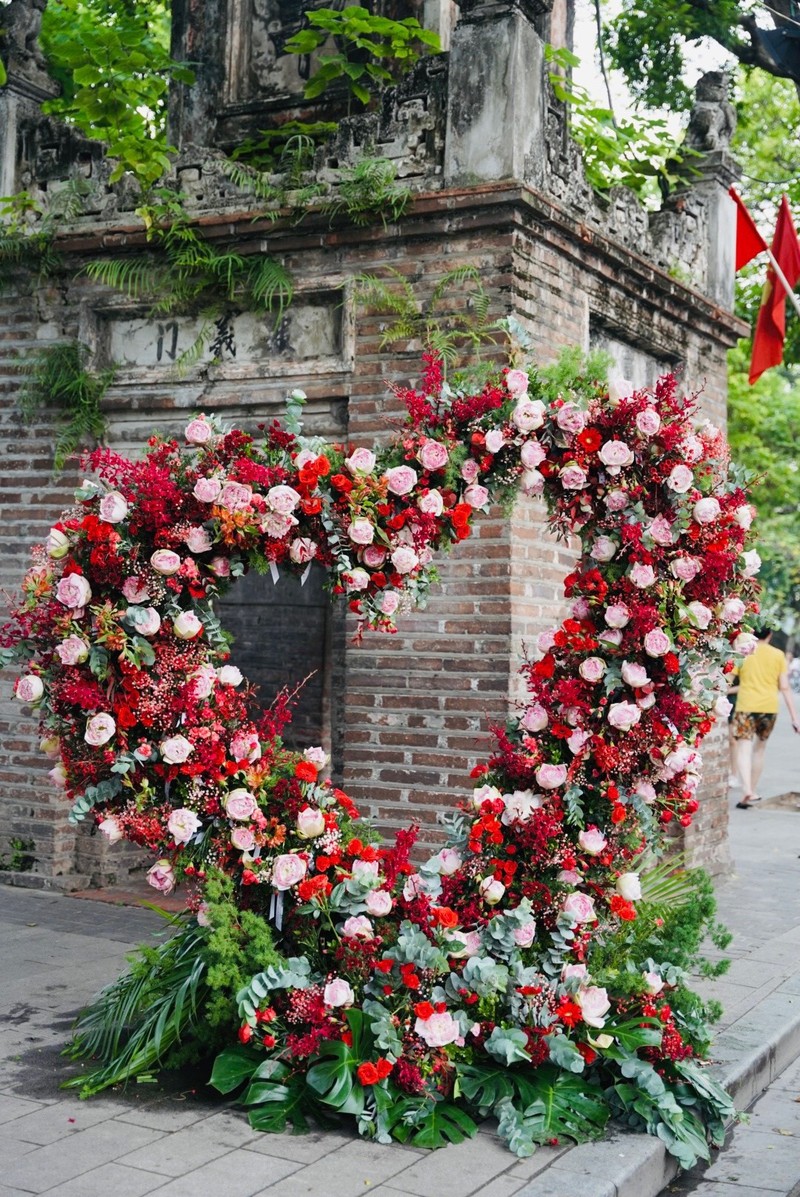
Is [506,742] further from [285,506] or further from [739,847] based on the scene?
[739,847]

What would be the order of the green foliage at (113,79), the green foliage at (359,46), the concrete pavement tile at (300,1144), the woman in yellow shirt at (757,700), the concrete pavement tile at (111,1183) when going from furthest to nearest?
the woman in yellow shirt at (757,700), the green foliage at (113,79), the green foliage at (359,46), the concrete pavement tile at (300,1144), the concrete pavement tile at (111,1183)

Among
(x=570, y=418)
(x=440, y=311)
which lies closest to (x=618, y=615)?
(x=570, y=418)

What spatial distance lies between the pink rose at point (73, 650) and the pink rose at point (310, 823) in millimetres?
969

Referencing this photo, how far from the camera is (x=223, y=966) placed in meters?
4.81

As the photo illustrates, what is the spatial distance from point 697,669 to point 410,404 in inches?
62.1

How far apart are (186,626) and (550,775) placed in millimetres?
1503

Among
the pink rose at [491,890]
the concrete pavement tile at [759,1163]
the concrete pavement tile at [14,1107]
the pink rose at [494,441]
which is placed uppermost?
the pink rose at [494,441]

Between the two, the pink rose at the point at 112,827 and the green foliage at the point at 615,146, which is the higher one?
the green foliage at the point at 615,146

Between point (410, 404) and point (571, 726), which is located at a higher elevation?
point (410, 404)

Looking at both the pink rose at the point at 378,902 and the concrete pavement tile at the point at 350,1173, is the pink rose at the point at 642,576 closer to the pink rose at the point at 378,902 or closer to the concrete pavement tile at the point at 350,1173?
the pink rose at the point at 378,902

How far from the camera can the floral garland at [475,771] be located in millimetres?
4789

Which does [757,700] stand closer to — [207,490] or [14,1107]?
[207,490]

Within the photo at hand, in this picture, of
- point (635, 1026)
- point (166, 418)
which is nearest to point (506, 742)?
point (635, 1026)

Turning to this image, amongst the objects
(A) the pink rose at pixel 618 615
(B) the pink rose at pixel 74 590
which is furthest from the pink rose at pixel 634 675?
(B) the pink rose at pixel 74 590
